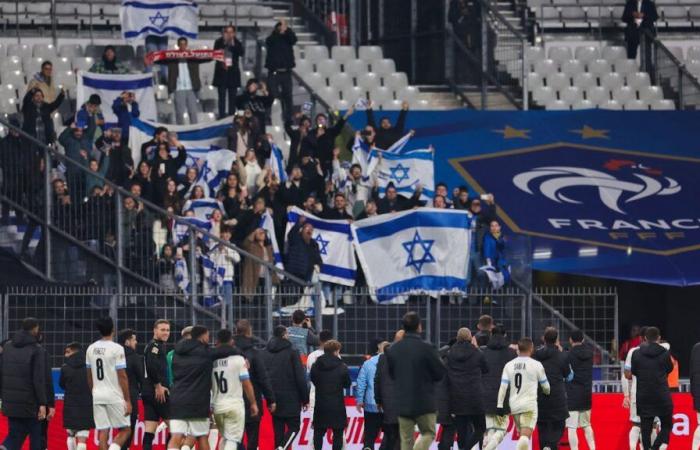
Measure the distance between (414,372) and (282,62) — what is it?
13.8 meters

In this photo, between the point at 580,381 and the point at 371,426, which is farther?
the point at 580,381

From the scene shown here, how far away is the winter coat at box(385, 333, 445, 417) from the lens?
1980 centimetres

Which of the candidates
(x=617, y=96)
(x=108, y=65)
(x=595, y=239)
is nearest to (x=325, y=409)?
(x=595, y=239)

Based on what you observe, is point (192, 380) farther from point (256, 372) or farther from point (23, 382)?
point (23, 382)

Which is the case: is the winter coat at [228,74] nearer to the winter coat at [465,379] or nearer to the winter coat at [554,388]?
the winter coat at [465,379]

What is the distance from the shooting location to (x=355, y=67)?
36000 millimetres

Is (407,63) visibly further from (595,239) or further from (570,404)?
(570,404)

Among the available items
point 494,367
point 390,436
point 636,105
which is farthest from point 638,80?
point 390,436

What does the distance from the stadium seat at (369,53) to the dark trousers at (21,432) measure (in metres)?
15.8

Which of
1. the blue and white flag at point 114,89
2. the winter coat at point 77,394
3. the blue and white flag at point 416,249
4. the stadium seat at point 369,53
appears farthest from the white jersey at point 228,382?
the stadium seat at point 369,53

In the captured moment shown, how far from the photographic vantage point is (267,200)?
28.6 meters

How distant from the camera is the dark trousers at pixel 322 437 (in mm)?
22844

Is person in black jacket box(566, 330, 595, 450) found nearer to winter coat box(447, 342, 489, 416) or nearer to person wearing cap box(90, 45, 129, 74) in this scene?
winter coat box(447, 342, 489, 416)

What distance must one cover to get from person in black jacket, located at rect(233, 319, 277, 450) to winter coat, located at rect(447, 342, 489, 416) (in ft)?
6.92
